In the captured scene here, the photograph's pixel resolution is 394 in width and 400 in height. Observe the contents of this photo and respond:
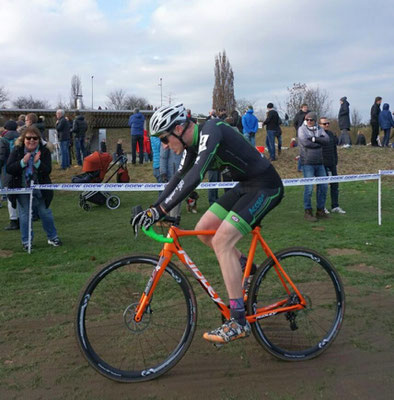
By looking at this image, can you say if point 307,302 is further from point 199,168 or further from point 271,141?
point 271,141

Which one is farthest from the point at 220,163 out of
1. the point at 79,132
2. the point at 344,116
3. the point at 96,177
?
the point at 344,116

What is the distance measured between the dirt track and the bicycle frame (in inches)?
17.2

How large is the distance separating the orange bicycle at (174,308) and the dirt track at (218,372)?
15 cm

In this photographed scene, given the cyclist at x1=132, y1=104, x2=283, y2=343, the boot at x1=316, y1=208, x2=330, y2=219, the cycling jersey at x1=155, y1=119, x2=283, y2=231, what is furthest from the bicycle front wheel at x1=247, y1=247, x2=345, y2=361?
the boot at x1=316, y1=208, x2=330, y2=219

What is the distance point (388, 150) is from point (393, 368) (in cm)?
1953

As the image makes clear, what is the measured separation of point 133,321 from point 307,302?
166 cm

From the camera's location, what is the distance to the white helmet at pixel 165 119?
12.0 ft

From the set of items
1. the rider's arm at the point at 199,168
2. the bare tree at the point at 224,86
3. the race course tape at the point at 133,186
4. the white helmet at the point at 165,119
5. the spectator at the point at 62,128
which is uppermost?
the bare tree at the point at 224,86

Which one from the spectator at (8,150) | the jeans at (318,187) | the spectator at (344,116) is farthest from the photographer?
the spectator at (344,116)

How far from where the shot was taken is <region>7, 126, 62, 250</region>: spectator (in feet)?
24.9

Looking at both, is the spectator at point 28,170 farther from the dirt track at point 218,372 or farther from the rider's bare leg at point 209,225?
the rider's bare leg at point 209,225

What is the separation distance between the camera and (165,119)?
144 inches

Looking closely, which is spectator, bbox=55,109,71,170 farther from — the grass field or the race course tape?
the race course tape

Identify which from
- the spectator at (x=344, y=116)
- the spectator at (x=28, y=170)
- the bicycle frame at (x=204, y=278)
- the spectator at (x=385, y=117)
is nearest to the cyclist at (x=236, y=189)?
the bicycle frame at (x=204, y=278)
